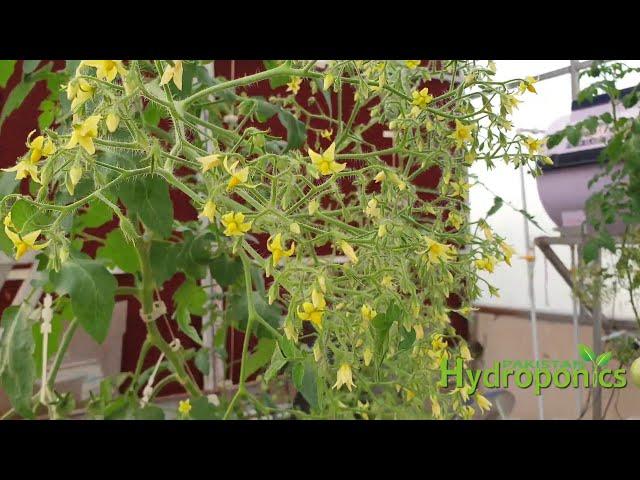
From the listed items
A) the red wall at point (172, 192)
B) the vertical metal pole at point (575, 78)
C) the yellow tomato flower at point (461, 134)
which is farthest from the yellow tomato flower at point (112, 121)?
the vertical metal pole at point (575, 78)

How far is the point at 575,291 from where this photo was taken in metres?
1.00

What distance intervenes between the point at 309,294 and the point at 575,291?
0.83 m

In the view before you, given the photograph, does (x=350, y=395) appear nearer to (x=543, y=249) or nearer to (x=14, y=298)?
(x=543, y=249)

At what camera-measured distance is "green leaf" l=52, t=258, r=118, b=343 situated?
0.40 m

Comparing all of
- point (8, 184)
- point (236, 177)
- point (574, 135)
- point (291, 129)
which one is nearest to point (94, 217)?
point (8, 184)

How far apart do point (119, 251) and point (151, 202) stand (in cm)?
21

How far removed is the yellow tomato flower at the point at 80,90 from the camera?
0.31 metres

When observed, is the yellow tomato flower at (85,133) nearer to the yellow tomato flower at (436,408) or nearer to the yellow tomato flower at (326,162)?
the yellow tomato flower at (326,162)

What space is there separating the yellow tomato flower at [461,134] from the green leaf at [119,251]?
392 millimetres

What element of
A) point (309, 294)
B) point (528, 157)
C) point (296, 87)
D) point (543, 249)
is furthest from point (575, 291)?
point (309, 294)

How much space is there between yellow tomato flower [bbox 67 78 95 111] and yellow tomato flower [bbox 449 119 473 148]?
0.34 meters

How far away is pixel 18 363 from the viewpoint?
0.49 meters

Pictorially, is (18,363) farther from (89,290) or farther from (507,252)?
(507,252)

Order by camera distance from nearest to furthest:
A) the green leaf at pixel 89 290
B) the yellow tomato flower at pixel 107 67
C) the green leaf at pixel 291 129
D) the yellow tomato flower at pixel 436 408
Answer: the yellow tomato flower at pixel 107 67 < the green leaf at pixel 89 290 < the yellow tomato flower at pixel 436 408 < the green leaf at pixel 291 129
